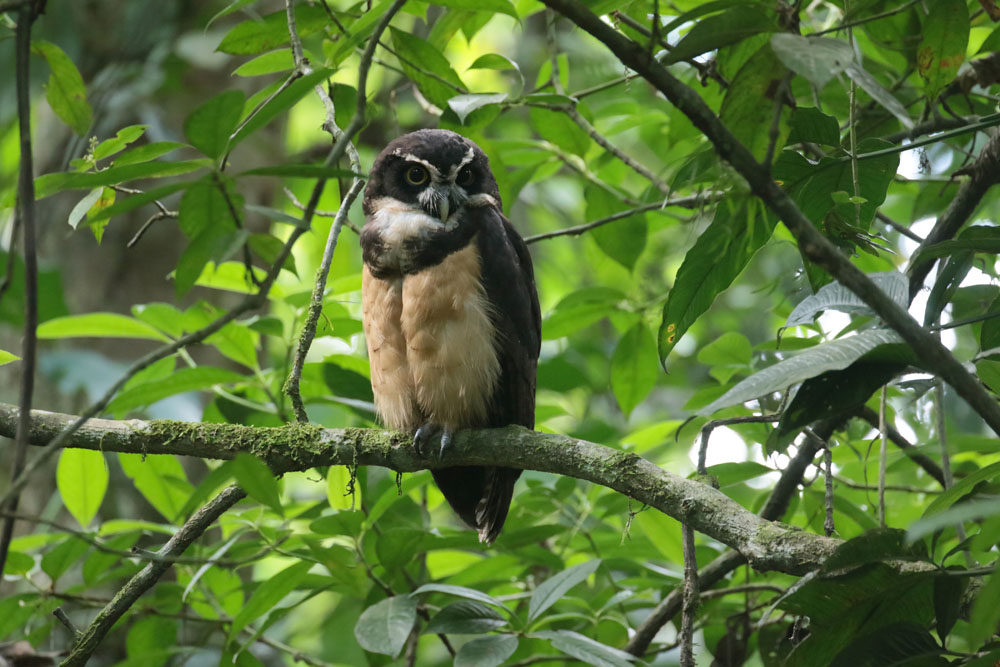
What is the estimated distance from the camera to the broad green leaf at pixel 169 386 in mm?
2850

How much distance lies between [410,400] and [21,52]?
77.2 inches

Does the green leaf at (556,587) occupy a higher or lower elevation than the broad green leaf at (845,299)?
lower

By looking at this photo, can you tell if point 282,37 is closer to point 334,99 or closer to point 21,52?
point 334,99

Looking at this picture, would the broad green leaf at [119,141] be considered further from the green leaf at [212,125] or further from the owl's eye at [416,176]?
the owl's eye at [416,176]

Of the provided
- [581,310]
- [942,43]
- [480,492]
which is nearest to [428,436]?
[480,492]

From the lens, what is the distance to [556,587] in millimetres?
2611

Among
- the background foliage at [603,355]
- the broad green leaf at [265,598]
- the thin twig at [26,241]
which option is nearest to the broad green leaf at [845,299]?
the background foliage at [603,355]

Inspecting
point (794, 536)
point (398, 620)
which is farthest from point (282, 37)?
point (794, 536)

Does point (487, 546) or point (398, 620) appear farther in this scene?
point (487, 546)

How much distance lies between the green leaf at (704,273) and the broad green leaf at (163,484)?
2.00 meters

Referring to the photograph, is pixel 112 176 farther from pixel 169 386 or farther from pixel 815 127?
pixel 815 127

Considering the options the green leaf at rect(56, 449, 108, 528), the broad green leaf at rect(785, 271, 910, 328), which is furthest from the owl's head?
the broad green leaf at rect(785, 271, 910, 328)

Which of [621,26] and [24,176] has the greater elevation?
[621,26]

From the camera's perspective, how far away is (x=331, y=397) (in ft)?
10.9
